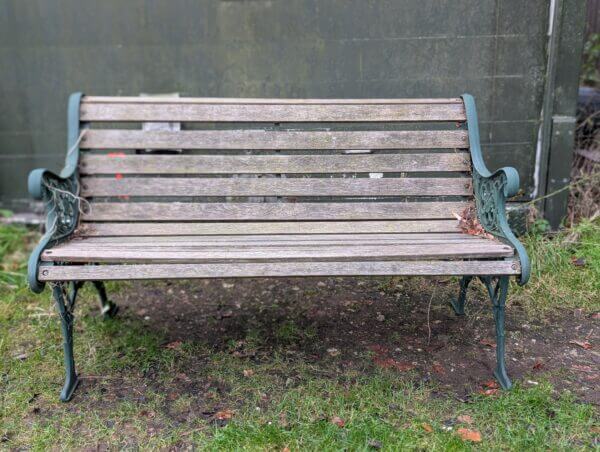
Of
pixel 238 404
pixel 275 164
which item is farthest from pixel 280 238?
pixel 238 404

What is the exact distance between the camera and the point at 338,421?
258 centimetres

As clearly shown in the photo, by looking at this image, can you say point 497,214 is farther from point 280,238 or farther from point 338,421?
point 338,421

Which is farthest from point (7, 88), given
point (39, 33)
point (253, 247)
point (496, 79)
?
point (496, 79)

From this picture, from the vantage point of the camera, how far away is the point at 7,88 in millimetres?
4508

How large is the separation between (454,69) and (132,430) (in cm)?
324

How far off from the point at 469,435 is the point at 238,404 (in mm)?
1025

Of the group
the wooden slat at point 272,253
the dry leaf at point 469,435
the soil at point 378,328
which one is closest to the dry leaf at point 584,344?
the soil at point 378,328

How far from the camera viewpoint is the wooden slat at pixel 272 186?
3193 millimetres

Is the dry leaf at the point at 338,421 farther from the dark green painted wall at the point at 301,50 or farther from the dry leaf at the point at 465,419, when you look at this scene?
the dark green painted wall at the point at 301,50

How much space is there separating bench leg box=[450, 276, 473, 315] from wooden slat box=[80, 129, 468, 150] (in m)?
0.79

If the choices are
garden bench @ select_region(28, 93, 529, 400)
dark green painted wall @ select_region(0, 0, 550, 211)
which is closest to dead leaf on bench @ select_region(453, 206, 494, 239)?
garden bench @ select_region(28, 93, 529, 400)

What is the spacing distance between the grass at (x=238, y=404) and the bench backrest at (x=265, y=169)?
2.25ft

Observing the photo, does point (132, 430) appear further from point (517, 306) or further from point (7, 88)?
point (7, 88)

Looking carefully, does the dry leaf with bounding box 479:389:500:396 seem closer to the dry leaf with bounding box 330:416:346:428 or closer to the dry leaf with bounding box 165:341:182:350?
the dry leaf with bounding box 330:416:346:428
